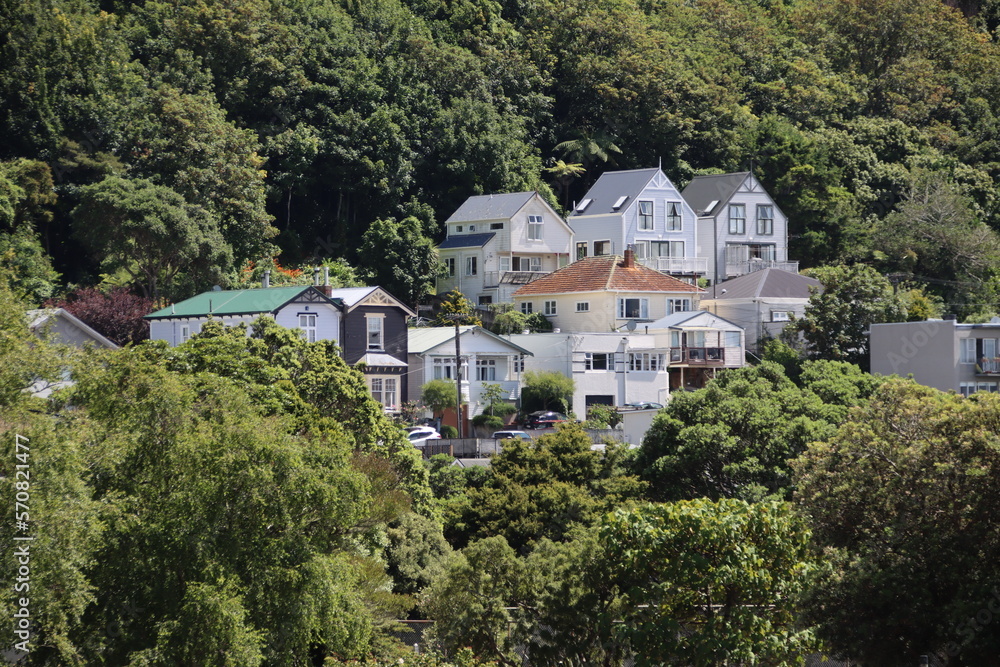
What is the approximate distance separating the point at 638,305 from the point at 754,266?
1283 cm

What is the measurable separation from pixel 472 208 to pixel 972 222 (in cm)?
2873

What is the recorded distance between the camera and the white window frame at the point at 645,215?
77.8 metres

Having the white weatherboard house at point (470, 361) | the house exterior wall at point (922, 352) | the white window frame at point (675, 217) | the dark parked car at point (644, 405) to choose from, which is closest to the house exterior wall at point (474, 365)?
the white weatherboard house at point (470, 361)

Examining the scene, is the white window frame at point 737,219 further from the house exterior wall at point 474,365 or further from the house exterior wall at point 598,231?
the house exterior wall at point 474,365

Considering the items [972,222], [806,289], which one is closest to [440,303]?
[806,289]

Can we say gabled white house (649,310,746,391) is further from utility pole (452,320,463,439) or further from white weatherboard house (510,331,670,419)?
utility pole (452,320,463,439)

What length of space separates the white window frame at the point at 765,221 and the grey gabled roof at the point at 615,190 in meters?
7.29

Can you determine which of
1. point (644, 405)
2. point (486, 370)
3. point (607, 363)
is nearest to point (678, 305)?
point (607, 363)

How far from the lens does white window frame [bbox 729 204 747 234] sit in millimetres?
81688

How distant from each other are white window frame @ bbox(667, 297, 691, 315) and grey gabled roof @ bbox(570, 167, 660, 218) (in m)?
7.65

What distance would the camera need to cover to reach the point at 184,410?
2405cm

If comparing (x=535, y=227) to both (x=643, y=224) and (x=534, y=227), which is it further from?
(x=643, y=224)

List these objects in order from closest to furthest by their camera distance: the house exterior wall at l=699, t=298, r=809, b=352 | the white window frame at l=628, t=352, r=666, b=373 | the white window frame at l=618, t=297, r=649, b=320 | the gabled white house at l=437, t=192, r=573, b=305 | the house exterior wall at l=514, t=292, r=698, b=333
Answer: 1. the white window frame at l=628, t=352, r=666, b=373
2. the house exterior wall at l=514, t=292, r=698, b=333
3. the white window frame at l=618, t=297, r=649, b=320
4. the house exterior wall at l=699, t=298, r=809, b=352
5. the gabled white house at l=437, t=192, r=573, b=305

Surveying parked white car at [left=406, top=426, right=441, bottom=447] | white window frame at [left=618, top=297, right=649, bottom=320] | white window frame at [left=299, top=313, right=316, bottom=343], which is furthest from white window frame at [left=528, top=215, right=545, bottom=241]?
parked white car at [left=406, top=426, right=441, bottom=447]
